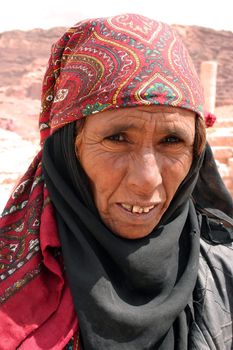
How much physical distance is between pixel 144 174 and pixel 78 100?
0.33 m

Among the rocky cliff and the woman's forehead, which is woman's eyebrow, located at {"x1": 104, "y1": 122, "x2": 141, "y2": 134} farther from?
the rocky cliff

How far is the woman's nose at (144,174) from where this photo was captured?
4.46 ft

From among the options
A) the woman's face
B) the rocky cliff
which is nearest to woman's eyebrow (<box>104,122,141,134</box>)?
the woman's face

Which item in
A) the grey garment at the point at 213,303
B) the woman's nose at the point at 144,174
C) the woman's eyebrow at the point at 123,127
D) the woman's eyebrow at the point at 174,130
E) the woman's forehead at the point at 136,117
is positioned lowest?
the grey garment at the point at 213,303

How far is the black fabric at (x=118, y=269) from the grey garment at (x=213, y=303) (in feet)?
0.14

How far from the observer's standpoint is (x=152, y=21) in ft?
4.98

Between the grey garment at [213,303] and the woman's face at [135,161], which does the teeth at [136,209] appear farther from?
the grey garment at [213,303]

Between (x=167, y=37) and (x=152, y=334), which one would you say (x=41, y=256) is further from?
(x=167, y=37)

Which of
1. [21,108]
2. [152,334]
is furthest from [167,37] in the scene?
[21,108]

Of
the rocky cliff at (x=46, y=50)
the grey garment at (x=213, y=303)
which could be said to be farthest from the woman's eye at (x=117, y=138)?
the rocky cliff at (x=46, y=50)

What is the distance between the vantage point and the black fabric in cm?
139

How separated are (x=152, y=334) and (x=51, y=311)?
1.06 feet

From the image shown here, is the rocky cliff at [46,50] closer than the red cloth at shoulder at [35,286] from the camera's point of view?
No

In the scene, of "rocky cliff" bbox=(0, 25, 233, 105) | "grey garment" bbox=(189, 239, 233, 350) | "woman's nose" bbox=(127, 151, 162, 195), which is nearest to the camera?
"woman's nose" bbox=(127, 151, 162, 195)
